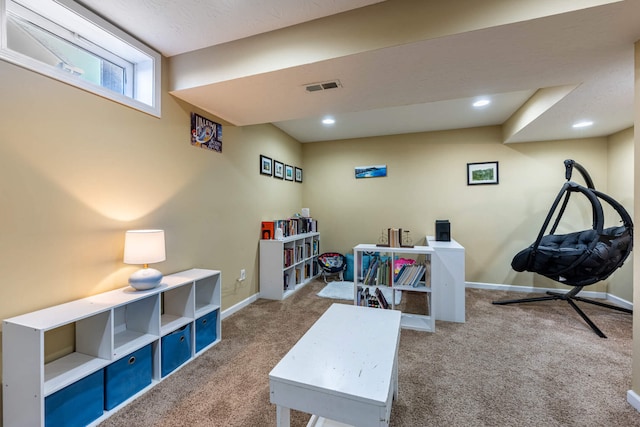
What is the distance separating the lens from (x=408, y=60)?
175 centimetres

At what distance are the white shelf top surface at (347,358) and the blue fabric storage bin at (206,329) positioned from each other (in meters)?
1.23

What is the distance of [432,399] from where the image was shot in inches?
65.8

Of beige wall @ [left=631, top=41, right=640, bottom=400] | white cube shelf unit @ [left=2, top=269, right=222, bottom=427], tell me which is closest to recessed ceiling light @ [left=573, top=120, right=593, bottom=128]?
beige wall @ [left=631, top=41, right=640, bottom=400]

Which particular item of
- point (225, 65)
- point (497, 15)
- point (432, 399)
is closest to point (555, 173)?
point (497, 15)

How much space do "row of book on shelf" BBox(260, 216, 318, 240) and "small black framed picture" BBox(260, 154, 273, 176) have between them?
0.73 m

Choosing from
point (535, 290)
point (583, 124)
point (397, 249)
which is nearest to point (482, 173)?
point (583, 124)

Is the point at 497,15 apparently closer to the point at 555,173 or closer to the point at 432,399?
the point at 432,399

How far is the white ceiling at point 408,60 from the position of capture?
4.92 ft

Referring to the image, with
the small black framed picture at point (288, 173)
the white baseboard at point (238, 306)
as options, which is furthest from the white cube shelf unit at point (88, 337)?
the small black framed picture at point (288, 173)

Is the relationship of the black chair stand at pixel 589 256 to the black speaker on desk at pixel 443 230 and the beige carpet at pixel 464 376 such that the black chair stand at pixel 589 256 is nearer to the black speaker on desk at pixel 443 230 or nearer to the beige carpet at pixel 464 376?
the beige carpet at pixel 464 376

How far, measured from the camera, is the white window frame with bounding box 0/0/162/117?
1.48 m

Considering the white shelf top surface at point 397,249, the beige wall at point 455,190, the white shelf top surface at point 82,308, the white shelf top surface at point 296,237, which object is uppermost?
the beige wall at point 455,190

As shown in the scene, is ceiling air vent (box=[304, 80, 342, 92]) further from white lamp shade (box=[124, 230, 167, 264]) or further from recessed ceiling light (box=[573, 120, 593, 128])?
recessed ceiling light (box=[573, 120, 593, 128])

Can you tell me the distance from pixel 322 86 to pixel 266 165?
1876 mm
